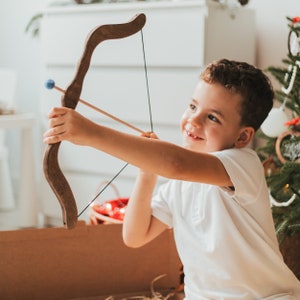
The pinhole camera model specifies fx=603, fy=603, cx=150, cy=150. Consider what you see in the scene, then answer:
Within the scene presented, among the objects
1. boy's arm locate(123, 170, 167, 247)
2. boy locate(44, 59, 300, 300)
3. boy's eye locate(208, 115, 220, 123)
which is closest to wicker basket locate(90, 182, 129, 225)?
boy's arm locate(123, 170, 167, 247)

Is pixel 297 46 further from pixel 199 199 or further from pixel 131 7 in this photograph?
pixel 131 7

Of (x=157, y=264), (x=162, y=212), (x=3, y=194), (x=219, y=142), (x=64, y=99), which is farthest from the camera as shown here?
(x=3, y=194)

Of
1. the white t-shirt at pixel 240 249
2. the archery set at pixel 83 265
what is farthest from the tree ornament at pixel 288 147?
the white t-shirt at pixel 240 249

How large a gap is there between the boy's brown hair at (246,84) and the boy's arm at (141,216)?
0.23 meters

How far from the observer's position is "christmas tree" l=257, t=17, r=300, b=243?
1.51 metres

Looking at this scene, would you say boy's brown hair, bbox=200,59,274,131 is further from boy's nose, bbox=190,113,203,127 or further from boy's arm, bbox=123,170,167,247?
boy's arm, bbox=123,170,167,247

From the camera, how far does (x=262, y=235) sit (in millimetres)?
1099

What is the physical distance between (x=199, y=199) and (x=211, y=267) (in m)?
0.13

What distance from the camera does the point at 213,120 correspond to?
1.08m

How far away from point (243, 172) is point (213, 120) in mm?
115

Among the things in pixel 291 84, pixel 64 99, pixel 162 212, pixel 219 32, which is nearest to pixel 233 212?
pixel 162 212

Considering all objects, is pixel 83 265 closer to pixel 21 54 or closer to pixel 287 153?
pixel 287 153

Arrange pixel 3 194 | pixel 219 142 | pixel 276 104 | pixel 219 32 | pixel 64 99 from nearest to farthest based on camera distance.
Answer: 1. pixel 64 99
2. pixel 219 142
3. pixel 219 32
4. pixel 276 104
5. pixel 3 194

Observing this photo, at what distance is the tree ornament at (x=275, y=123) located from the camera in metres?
1.67
